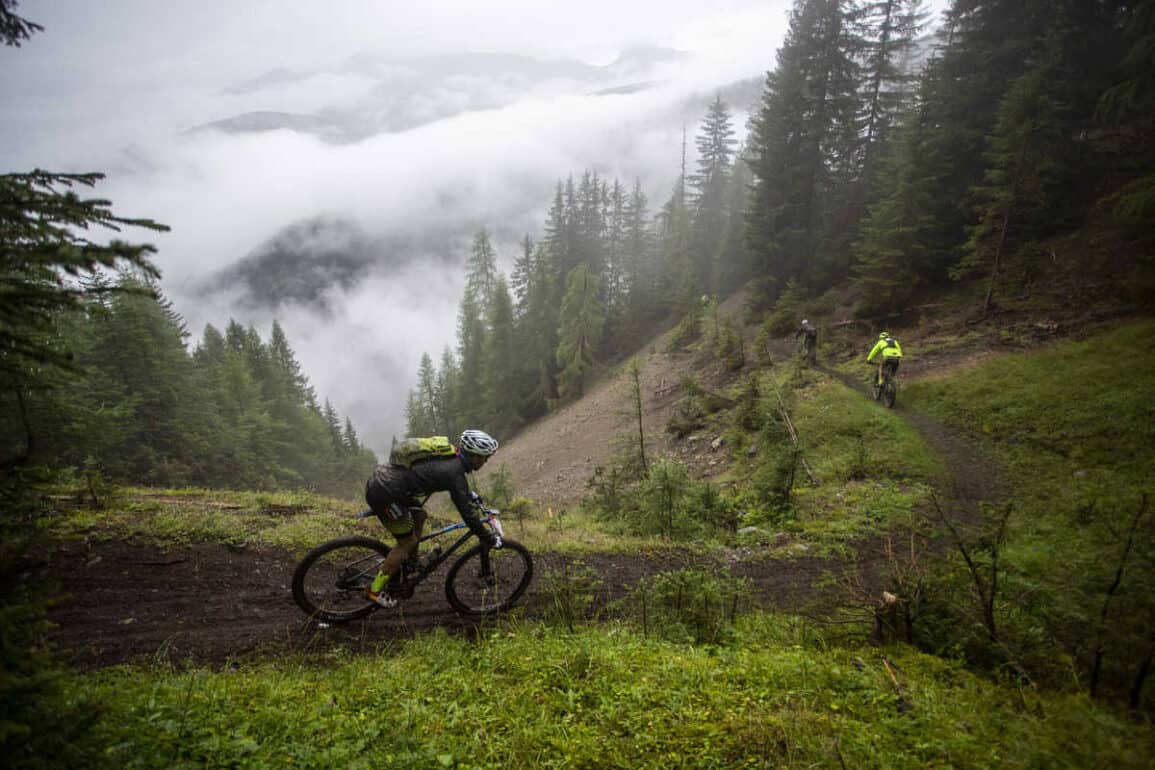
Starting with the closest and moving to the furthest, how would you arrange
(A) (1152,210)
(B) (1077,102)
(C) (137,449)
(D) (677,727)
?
(D) (677,727) < (A) (1152,210) < (B) (1077,102) < (C) (137,449)

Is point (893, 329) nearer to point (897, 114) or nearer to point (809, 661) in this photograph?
point (897, 114)

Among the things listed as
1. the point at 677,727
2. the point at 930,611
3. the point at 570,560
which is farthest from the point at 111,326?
the point at 930,611

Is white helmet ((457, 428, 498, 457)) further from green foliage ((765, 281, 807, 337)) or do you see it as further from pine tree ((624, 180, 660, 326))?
pine tree ((624, 180, 660, 326))

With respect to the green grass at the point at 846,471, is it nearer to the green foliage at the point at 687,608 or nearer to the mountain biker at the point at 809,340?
the mountain biker at the point at 809,340

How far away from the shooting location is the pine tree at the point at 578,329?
1603 inches

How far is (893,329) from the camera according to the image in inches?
889

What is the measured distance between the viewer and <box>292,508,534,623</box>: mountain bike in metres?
6.30

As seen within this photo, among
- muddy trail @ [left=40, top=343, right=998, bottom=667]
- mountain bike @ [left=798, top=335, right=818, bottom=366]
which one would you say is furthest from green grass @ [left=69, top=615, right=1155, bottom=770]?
mountain bike @ [left=798, top=335, right=818, bottom=366]

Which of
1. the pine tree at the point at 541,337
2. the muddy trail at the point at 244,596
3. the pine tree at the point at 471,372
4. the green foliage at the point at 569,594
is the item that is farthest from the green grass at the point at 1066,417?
the pine tree at the point at 471,372

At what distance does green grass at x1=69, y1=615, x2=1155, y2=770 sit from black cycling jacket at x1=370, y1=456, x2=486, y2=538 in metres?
1.83

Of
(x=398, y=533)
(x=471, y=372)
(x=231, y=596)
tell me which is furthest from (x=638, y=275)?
(x=231, y=596)

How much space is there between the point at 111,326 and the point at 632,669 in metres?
30.0

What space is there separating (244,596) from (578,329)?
35.7 m

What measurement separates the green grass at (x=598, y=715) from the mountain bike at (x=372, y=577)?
3.42 feet
